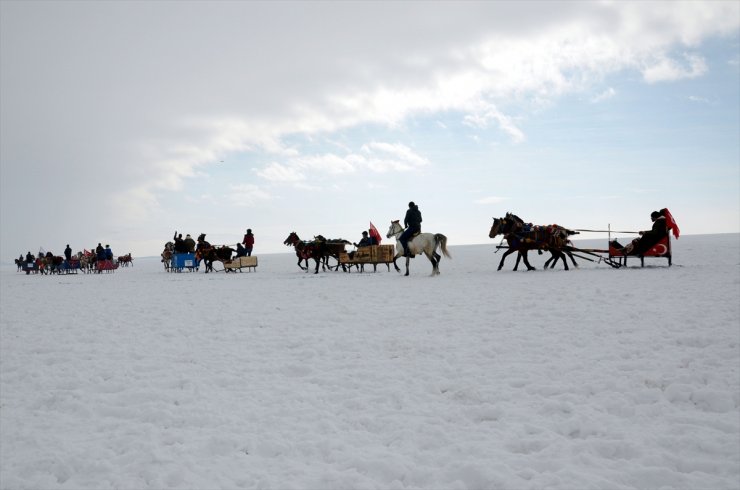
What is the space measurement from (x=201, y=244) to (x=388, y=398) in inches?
1042

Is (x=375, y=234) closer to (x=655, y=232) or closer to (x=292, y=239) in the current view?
(x=292, y=239)

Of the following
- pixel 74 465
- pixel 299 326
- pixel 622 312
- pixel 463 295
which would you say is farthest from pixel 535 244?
pixel 74 465

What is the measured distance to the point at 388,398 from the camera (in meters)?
6.44

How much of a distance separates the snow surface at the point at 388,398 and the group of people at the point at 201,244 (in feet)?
58.2

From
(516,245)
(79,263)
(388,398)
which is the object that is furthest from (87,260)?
(388,398)

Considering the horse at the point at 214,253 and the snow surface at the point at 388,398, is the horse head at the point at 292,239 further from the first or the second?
the snow surface at the point at 388,398

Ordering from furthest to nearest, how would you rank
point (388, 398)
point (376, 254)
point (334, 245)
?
point (334, 245) < point (376, 254) < point (388, 398)

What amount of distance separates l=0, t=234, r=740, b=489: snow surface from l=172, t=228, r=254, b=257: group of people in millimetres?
17728

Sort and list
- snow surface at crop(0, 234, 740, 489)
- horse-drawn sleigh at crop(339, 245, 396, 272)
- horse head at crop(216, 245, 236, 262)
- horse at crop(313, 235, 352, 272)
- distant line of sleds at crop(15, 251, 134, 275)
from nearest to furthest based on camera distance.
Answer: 1. snow surface at crop(0, 234, 740, 489)
2. horse-drawn sleigh at crop(339, 245, 396, 272)
3. horse at crop(313, 235, 352, 272)
4. horse head at crop(216, 245, 236, 262)
5. distant line of sleds at crop(15, 251, 134, 275)

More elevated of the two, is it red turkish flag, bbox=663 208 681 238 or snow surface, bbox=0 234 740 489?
red turkish flag, bbox=663 208 681 238

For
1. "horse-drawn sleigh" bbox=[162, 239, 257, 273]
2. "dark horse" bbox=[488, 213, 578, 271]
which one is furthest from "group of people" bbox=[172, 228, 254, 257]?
"dark horse" bbox=[488, 213, 578, 271]

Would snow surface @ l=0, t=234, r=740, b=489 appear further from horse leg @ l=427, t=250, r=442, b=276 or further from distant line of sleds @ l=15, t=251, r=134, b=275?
distant line of sleds @ l=15, t=251, r=134, b=275

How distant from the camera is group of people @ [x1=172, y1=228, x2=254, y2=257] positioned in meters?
29.7

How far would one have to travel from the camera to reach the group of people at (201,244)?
29.7 metres
